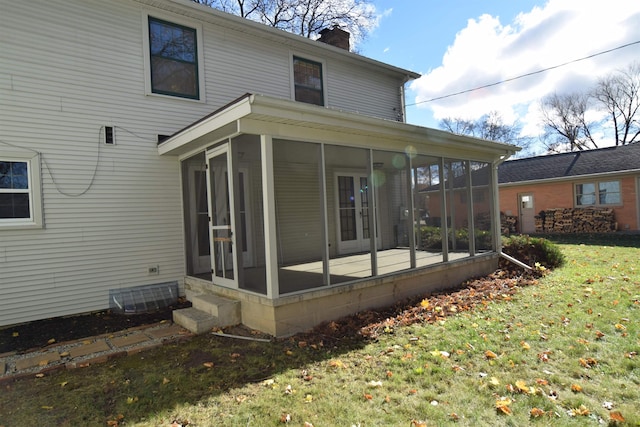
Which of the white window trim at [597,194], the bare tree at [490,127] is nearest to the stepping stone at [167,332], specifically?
the white window trim at [597,194]

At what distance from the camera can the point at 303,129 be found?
15.7ft

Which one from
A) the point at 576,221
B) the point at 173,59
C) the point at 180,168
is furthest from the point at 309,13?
the point at 576,221

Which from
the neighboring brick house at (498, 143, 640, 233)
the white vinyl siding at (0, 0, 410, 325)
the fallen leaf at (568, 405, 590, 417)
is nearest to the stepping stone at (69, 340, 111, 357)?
the white vinyl siding at (0, 0, 410, 325)

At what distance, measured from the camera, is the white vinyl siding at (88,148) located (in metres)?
5.41

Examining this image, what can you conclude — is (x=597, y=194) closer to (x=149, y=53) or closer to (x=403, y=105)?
(x=403, y=105)

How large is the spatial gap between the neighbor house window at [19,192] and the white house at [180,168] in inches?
0.7

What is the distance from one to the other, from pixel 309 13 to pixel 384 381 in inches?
684

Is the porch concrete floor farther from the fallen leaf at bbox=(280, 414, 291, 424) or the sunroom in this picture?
the fallen leaf at bbox=(280, 414, 291, 424)

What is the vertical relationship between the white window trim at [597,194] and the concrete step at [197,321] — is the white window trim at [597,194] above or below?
above

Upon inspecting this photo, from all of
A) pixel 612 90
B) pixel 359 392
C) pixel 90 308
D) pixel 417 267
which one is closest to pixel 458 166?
pixel 417 267

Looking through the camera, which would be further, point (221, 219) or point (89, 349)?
point (221, 219)


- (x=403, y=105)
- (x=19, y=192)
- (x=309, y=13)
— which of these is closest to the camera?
(x=19, y=192)

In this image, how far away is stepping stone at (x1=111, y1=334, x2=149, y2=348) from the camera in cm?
447

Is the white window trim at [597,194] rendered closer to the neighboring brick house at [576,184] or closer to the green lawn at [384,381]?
the neighboring brick house at [576,184]
